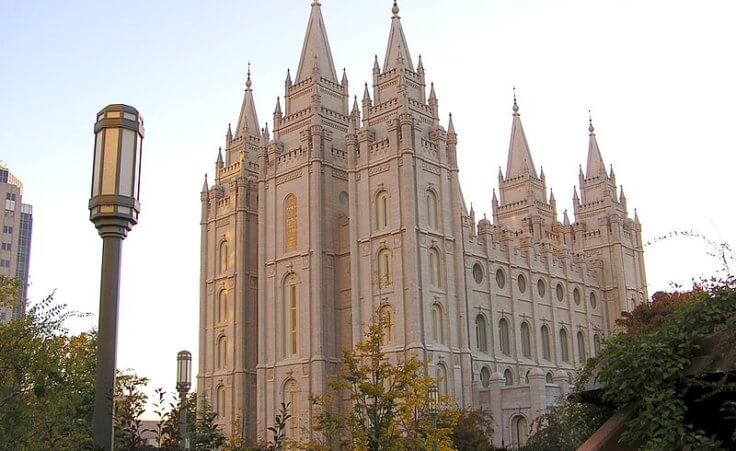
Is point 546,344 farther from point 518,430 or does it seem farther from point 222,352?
point 222,352

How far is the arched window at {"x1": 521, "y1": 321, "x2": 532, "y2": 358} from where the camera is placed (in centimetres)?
4975

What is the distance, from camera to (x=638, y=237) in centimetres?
6259

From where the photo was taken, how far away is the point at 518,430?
41.2 m

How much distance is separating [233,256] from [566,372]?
69.6 ft

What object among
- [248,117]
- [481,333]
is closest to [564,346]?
[481,333]

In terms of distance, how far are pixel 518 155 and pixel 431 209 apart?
21954 mm

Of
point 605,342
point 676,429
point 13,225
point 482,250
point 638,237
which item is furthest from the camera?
point 13,225

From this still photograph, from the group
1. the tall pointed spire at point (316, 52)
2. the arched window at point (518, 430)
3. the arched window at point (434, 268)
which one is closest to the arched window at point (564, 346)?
the arched window at point (518, 430)

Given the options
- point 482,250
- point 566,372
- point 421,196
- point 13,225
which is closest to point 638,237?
point 566,372

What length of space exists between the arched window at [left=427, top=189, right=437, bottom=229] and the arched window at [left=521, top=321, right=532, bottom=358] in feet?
36.1

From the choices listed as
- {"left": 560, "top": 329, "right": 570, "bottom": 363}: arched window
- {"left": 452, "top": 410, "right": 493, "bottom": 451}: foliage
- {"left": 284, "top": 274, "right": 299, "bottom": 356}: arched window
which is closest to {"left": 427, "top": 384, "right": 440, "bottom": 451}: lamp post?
{"left": 452, "top": 410, "right": 493, "bottom": 451}: foliage

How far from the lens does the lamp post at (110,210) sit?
7.30m

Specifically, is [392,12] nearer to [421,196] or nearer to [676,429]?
[421,196]

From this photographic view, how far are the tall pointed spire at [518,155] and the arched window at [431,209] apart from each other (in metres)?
20.5
